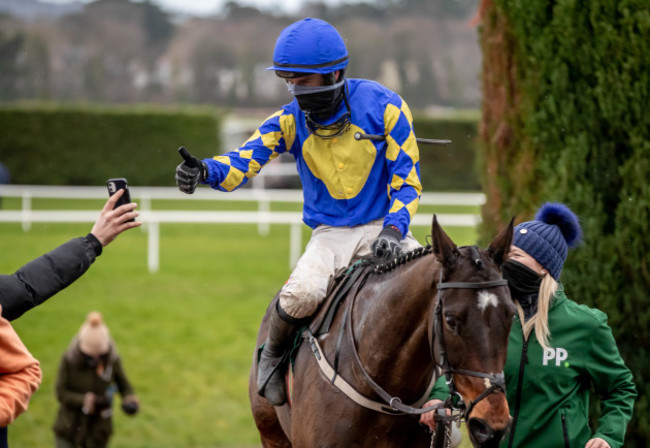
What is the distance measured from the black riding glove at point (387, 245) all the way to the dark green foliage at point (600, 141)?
4.69 feet

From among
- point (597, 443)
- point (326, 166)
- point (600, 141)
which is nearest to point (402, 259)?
point (326, 166)

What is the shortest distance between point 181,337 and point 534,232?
753cm

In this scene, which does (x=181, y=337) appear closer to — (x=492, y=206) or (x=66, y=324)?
(x=66, y=324)

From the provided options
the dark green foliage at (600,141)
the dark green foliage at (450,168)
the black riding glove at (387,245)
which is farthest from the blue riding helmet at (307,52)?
the dark green foliage at (450,168)

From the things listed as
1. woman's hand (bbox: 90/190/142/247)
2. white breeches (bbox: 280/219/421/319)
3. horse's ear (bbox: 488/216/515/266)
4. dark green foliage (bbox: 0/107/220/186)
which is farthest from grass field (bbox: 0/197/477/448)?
dark green foliage (bbox: 0/107/220/186)

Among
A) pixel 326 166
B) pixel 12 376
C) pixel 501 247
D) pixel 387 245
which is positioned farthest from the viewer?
pixel 326 166

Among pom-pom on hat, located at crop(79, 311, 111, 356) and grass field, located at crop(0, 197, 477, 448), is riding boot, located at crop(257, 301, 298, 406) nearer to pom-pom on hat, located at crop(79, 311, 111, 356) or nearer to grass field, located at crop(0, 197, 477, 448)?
pom-pom on hat, located at crop(79, 311, 111, 356)

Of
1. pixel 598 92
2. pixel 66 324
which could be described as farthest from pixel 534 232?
pixel 66 324

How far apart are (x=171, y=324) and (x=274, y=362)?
286 inches

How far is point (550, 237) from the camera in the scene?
3.21m

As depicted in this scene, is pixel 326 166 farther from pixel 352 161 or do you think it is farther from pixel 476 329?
pixel 476 329

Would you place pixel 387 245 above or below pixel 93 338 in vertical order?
above

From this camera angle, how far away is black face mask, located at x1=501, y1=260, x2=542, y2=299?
10.3 feet

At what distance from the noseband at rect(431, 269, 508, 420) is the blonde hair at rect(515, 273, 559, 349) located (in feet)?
1.83
